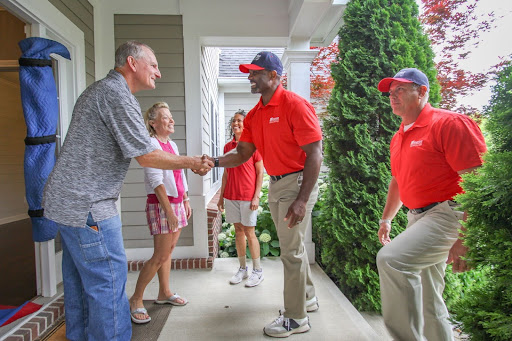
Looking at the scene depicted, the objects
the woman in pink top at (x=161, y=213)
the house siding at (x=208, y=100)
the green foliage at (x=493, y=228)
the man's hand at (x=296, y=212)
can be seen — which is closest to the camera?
the green foliage at (x=493, y=228)

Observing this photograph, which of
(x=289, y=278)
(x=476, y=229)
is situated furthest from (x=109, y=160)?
(x=476, y=229)

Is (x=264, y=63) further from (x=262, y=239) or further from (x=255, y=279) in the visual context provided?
(x=262, y=239)

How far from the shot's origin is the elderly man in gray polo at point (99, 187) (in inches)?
69.2

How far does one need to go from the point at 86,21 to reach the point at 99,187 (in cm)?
252

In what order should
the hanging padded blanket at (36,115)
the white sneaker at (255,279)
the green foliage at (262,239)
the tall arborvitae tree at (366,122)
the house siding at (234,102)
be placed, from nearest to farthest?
the hanging padded blanket at (36,115)
the tall arborvitae tree at (366,122)
the white sneaker at (255,279)
the green foliage at (262,239)
the house siding at (234,102)

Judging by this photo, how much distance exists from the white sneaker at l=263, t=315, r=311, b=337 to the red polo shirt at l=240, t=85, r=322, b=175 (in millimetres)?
1093

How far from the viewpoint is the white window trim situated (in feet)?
7.95

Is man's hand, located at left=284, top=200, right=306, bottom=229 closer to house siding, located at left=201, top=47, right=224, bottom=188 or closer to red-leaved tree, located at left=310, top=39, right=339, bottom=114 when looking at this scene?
house siding, located at left=201, top=47, right=224, bottom=188

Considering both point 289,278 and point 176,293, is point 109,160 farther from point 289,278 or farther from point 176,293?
point 176,293

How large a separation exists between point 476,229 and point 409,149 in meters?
1.08

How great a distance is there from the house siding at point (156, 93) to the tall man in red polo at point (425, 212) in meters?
2.63

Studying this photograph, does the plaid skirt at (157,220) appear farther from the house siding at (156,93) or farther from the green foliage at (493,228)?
the green foliage at (493,228)

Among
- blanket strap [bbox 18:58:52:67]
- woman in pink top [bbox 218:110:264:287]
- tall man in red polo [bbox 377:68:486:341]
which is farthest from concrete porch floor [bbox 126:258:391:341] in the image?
blanket strap [bbox 18:58:52:67]

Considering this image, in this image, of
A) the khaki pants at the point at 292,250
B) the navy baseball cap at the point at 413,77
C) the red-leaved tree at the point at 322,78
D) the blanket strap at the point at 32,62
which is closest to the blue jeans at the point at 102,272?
the khaki pants at the point at 292,250
